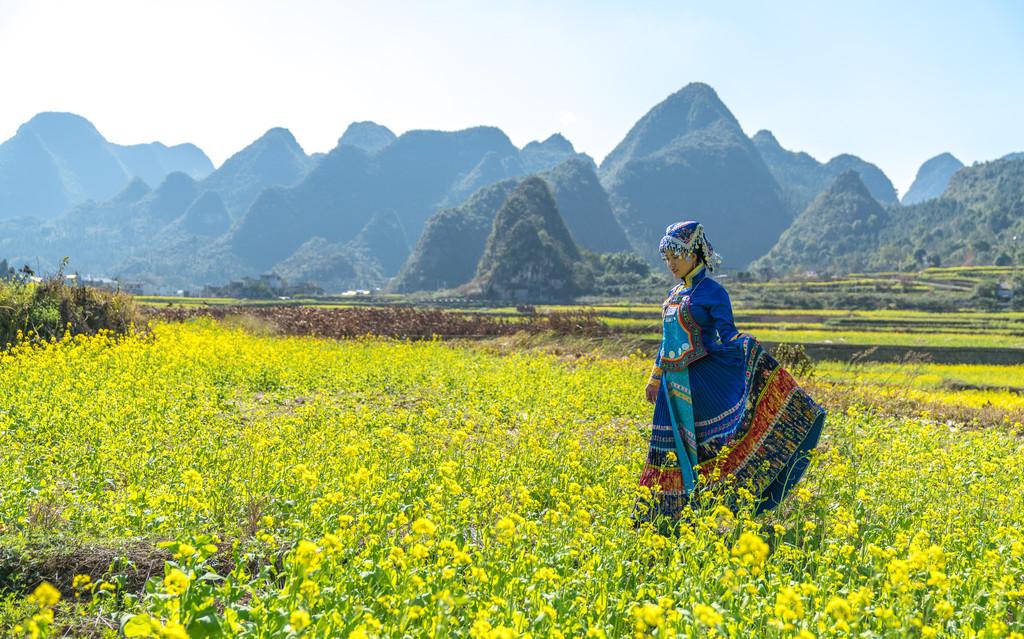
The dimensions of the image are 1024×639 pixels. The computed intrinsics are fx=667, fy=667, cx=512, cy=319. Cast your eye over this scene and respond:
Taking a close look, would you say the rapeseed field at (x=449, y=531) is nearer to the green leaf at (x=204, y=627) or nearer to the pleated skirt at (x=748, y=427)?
the green leaf at (x=204, y=627)

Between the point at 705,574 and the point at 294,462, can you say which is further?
the point at 294,462

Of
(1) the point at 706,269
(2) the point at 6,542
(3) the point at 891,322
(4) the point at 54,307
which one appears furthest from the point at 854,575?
(3) the point at 891,322

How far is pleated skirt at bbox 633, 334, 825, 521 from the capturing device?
4.17 metres

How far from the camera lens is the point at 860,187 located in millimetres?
167375

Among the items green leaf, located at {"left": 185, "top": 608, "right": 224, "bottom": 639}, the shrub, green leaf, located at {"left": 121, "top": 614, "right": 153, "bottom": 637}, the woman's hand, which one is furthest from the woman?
the shrub

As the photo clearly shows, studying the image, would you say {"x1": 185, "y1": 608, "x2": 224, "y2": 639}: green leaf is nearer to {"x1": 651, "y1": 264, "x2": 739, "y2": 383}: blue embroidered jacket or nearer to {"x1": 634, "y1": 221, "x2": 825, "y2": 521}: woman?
{"x1": 634, "y1": 221, "x2": 825, "y2": 521}: woman

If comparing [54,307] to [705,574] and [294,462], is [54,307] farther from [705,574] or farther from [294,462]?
[705,574]

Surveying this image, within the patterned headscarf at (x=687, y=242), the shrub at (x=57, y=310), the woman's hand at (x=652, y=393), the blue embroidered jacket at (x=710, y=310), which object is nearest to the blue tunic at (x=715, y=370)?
the blue embroidered jacket at (x=710, y=310)

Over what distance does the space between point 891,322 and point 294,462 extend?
3430cm

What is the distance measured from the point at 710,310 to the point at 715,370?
389 mm

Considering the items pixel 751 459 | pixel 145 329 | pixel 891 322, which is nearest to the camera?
pixel 751 459

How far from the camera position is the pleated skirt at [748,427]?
4172mm

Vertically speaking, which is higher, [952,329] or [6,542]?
[6,542]

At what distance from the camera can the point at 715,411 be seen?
4250 millimetres
